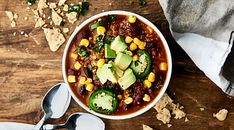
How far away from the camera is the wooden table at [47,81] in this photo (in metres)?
2.29

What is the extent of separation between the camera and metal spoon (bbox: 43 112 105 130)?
88.8 inches

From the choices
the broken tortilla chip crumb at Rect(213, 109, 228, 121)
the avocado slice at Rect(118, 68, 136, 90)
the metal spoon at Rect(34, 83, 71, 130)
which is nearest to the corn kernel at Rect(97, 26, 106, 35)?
the avocado slice at Rect(118, 68, 136, 90)

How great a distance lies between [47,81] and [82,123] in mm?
205

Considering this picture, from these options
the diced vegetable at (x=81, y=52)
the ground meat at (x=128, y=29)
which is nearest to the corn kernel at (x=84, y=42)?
the diced vegetable at (x=81, y=52)

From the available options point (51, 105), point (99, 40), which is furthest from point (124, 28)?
point (51, 105)

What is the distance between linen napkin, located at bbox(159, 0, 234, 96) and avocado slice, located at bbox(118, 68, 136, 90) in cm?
20

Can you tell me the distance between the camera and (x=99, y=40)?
83.8 inches

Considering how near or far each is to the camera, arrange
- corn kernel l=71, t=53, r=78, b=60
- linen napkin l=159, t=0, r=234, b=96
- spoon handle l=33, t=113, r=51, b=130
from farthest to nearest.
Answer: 1. spoon handle l=33, t=113, r=51, b=130
2. corn kernel l=71, t=53, r=78, b=60
3. linen napkin l=159, t=0, r=234, b=96

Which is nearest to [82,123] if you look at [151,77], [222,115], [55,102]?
[55,102]

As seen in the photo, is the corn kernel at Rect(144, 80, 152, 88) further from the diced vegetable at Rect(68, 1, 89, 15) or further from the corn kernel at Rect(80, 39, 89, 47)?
the diced vegetable at Rect(68, 1, 89, 15)

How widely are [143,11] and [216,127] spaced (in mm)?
513

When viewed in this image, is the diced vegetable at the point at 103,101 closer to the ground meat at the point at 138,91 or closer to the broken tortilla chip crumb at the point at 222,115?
the ground meat at the point at 138,91

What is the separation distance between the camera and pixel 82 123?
7.42 ft

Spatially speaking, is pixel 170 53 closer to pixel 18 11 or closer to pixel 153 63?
pixel 153 63
